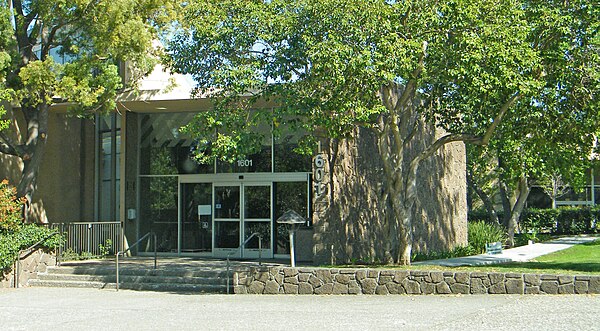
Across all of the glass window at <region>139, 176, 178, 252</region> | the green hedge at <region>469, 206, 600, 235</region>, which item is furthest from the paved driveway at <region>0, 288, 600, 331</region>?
the green hedge at <region>469, 206, 600, 235</region>

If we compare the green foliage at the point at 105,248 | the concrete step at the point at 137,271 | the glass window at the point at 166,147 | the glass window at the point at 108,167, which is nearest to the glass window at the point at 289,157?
the glass window at the point at 166,147

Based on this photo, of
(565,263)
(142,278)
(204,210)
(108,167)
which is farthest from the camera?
(108,167)

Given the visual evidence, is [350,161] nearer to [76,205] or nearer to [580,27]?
[580,27]

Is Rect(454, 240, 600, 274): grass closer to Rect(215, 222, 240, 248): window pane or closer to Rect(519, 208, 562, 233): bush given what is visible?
Rect(215, 222, 240, 248): window pane

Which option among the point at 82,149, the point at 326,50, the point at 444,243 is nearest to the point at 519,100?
the point at 326,50

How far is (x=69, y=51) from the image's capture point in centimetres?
1897

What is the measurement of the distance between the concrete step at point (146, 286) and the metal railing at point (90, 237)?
148 cm

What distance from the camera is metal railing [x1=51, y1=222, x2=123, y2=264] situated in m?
20.4

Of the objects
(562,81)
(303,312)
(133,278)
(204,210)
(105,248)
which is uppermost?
(562,81)

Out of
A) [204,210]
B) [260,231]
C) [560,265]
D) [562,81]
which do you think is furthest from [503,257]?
[204,210]

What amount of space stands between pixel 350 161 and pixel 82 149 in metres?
9.72

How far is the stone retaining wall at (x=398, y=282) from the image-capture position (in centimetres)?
1359

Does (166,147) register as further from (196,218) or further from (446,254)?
(446,254)

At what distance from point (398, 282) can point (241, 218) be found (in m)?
8.05
